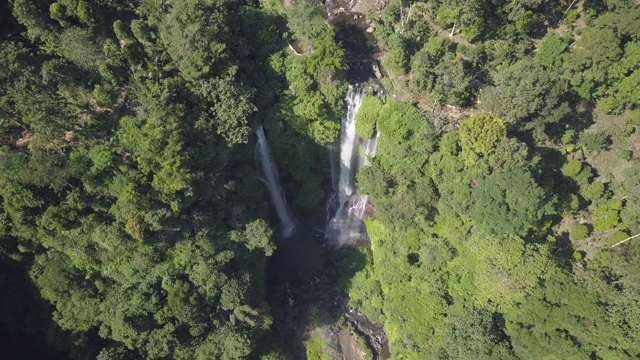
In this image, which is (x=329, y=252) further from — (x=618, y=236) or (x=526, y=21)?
(x=526, y=21)

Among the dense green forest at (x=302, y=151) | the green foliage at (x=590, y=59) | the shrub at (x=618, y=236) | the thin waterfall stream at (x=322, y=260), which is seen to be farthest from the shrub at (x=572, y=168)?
the thin waterfall stream at (x=322, y=260)

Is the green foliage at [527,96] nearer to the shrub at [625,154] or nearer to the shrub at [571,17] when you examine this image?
the shrub at [571,17]

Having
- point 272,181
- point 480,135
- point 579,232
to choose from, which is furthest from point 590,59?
point 272,181

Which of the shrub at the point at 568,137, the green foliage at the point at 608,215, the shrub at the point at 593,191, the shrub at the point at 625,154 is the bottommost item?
the green foliage at the point at 608,215

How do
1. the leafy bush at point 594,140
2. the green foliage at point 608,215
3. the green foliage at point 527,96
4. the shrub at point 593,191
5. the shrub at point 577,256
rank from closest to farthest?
the green foliage at point 527,96 → the green foliage at point 608,215 → the leafy bush at point 594,140 → the shrub at point 593,191 → the shrub at point 577,256

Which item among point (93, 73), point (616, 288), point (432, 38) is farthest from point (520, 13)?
point (93, 73)

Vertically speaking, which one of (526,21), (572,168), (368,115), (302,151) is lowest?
(572,168)
